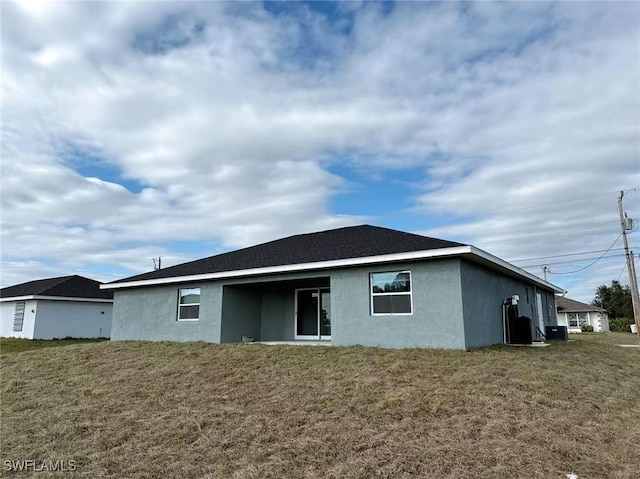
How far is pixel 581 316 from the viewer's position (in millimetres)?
44156

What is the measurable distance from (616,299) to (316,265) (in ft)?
171

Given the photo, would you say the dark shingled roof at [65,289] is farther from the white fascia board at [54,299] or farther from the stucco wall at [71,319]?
the stucco wall at [71,319]

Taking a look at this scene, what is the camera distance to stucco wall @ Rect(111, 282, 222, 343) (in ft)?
47.9

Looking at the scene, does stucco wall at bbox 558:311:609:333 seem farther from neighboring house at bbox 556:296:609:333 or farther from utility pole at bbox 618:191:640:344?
utility pole at bbox 618:191:640:344

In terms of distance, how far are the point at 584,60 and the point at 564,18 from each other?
55.0 inches

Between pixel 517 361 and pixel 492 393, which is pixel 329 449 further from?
pixel 517 361

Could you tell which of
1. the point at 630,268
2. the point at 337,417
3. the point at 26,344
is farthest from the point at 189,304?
the point at 630,268

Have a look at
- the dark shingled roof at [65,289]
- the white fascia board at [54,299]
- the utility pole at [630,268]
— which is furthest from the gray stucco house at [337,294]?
the dark shingled roof at [65,289]

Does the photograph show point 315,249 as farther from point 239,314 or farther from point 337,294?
point 239,314

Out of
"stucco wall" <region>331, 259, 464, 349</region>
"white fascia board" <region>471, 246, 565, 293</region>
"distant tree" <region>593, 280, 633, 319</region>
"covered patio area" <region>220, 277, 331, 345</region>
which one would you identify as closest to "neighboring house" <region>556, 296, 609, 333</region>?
"distant tree" <region>593, 280, 633, 319</region>

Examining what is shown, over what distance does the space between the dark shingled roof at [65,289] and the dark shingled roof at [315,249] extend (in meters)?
11.1

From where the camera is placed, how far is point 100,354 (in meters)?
13.4

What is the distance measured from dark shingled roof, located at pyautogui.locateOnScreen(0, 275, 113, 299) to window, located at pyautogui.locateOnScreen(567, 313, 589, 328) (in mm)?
41921

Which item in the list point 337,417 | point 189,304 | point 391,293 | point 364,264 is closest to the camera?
point 337,417
